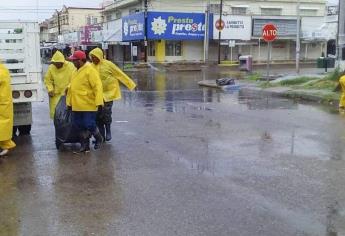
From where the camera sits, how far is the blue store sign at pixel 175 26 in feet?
146

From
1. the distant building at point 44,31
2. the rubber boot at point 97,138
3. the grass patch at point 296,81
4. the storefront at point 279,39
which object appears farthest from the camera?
the distant building at point 44,31

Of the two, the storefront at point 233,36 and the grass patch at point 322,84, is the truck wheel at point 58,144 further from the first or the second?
the storefront at point 233,36

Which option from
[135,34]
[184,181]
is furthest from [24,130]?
[135,34]

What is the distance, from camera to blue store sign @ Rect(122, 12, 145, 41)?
44.5m

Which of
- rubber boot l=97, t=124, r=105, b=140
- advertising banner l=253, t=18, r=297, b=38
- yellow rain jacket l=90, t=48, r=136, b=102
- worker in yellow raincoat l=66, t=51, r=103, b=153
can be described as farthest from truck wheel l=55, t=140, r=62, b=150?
advertising banner l=253, t=18, r=297, b=38

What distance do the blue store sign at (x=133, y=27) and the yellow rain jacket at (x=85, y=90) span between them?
36669 millimetres

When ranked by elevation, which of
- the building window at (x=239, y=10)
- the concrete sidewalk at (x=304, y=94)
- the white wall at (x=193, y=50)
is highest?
the building window at (x=239, y=10)

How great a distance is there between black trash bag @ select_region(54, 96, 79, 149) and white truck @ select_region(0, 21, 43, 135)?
679 millimetres

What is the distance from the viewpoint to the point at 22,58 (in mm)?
8820

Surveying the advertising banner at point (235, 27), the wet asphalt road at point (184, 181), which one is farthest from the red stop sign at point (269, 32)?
the advertising banner at point (235, 27)

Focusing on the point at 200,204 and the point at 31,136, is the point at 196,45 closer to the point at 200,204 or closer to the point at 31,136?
the point at 31,136

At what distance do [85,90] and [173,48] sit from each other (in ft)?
130

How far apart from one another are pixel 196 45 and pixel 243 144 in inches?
1570

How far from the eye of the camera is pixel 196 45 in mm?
48188
